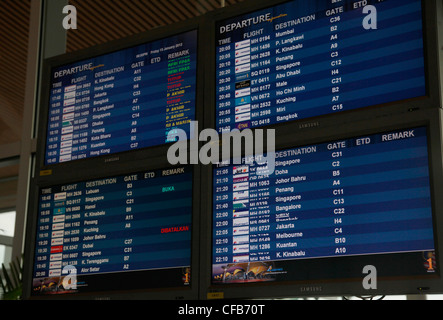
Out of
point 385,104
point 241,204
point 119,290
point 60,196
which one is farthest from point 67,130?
point 385,104

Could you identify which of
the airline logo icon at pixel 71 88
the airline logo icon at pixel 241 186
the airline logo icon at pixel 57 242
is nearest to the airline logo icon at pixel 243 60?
the airline logo icon at pixel 241 186

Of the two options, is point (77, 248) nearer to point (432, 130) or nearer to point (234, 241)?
point (234, 241)

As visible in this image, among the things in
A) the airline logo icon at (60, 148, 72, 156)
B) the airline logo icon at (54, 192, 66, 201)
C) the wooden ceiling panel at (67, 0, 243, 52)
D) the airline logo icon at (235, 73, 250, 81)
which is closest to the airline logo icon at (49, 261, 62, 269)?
the airline logo icon at (54, 192, 66, 201)

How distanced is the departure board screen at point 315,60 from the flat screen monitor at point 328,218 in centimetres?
19

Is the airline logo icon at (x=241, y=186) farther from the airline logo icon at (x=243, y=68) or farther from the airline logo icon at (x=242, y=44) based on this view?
the airline logo icon at (x=242, y=44)

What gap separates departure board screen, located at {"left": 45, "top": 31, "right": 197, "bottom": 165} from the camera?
2.91m

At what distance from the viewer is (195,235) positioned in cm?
265

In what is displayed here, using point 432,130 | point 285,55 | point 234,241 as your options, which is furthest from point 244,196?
point 432,130

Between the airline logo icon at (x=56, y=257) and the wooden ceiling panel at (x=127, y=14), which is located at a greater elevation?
the wooden ceiling panel at (x=127, y=14)

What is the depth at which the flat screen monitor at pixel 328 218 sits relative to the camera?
2146mm

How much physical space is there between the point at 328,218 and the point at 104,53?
62.8 inches
